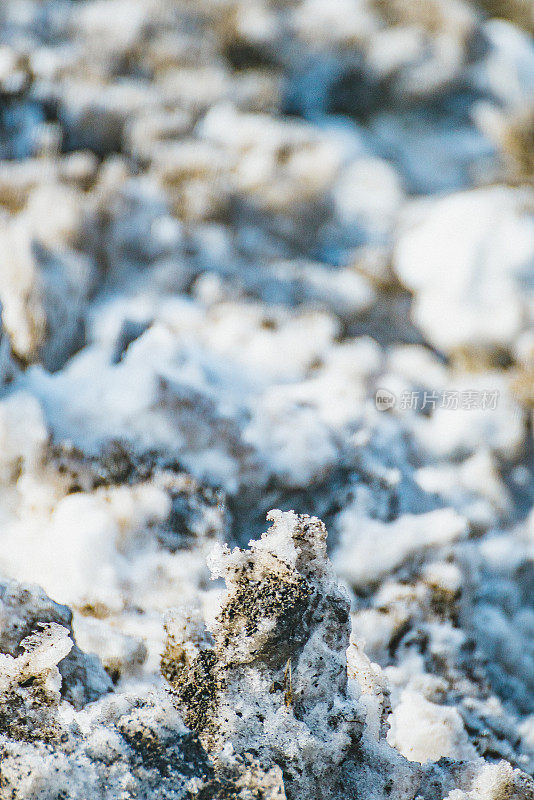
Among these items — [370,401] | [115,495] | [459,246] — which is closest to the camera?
[115,495]

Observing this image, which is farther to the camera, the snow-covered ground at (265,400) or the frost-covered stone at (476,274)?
the frost-covered stone at (476,274)

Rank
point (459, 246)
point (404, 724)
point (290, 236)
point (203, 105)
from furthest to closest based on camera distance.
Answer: point (203, 105) < point (290, 236) < point (459, 246) < point (404, 724)

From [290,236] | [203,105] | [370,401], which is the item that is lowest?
[370,401]

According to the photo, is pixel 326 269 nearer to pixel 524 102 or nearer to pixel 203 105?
pixel 203 105

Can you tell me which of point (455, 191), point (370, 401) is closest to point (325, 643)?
point (370, 401)

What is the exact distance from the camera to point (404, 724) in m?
0.71

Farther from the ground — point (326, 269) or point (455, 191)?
point (455, 191)

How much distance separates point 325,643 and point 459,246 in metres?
0.96

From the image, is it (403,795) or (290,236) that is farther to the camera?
(290,236)

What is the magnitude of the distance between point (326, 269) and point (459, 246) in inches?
10.8

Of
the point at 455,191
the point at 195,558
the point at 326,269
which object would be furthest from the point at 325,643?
the point at 455,191

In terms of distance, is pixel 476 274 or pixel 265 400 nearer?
pixel 265 400

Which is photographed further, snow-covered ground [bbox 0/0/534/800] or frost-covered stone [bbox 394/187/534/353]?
frost-covered stone [bbox 394/187/534/353]

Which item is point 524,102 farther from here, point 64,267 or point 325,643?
point 325,643
